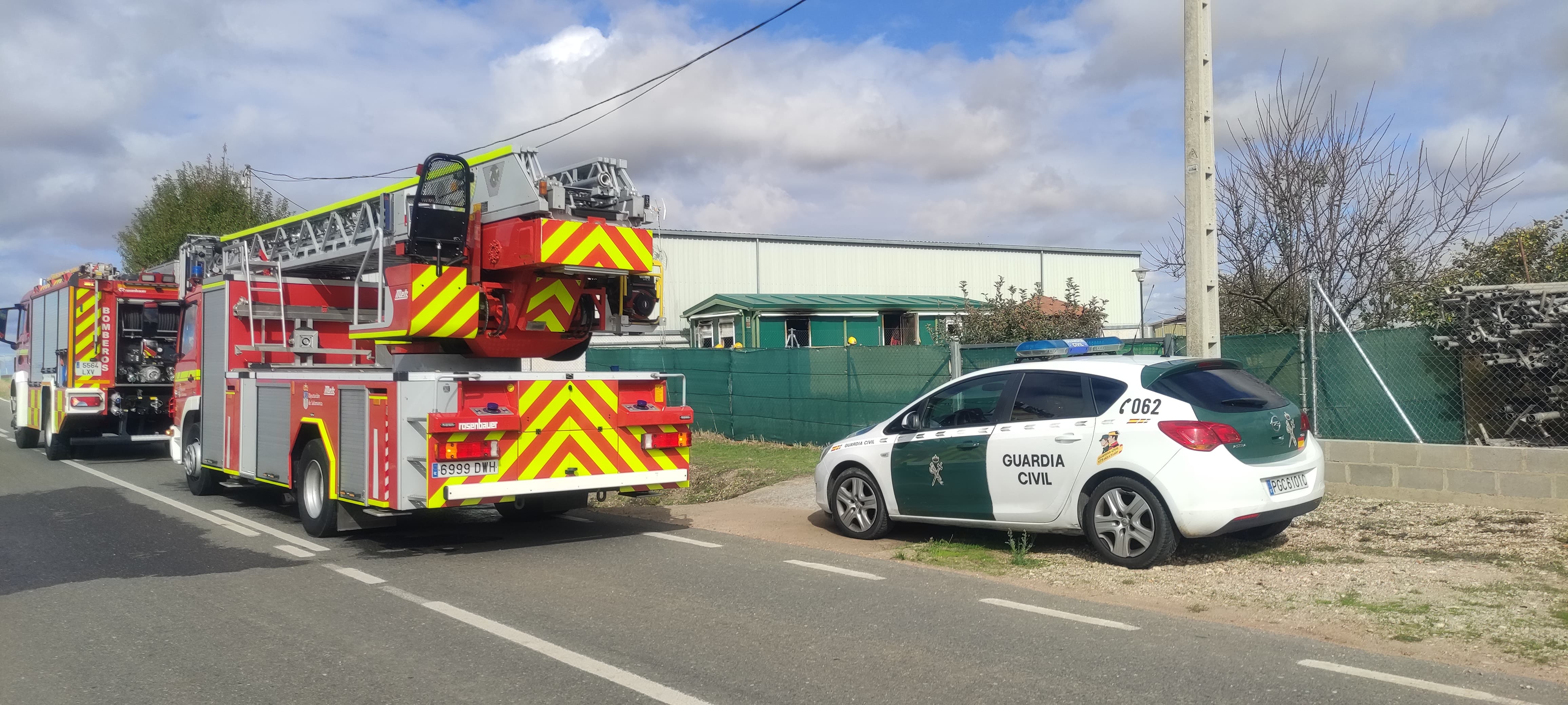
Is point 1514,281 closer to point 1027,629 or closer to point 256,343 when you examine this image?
point 1027,629

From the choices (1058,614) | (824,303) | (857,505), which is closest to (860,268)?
(824,303)

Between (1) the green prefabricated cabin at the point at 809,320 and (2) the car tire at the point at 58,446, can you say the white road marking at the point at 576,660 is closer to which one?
(2) the car tire at the point at 58,446

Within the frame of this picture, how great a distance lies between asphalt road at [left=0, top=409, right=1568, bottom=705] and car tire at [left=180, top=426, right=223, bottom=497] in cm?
312

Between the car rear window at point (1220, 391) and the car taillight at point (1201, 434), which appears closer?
the car taillight at point (1201, 434)

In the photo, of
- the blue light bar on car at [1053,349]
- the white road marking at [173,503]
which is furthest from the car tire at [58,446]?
the blue light bar on car at [1053,349]

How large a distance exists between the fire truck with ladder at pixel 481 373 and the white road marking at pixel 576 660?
6.46 ft

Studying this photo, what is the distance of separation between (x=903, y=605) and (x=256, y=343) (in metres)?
8.42

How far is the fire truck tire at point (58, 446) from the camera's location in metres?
18.0

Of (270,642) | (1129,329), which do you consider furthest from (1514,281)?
(1129,329)

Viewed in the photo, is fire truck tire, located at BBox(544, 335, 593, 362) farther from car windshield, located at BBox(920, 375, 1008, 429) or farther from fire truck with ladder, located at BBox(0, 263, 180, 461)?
fire truck with ladder, located at BBox(0, 263, 180, 461)

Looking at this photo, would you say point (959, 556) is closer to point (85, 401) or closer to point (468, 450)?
point (468, 450)

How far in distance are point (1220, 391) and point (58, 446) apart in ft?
58.0

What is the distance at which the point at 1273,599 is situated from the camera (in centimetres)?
709

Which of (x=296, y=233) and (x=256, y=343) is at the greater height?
(x=296, y=233)
